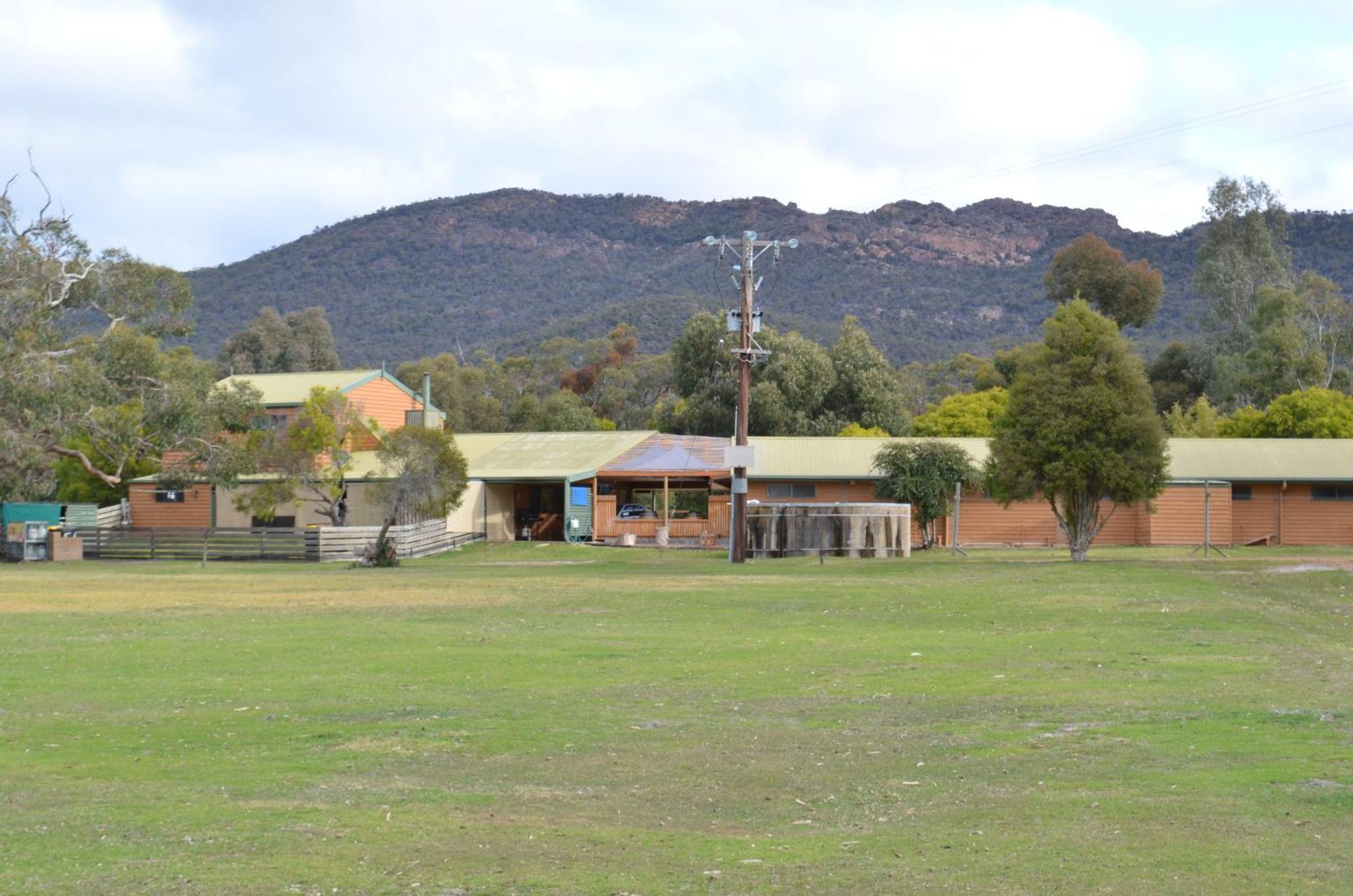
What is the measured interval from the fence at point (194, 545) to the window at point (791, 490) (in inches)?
676

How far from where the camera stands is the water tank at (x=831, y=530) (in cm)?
4581

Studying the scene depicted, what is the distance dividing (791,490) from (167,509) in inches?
1013

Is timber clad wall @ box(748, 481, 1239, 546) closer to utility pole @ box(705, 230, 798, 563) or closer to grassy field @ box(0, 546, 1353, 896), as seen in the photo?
utility pole @ box(705, 230, 798, 563)

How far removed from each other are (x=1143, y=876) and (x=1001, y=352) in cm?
9174

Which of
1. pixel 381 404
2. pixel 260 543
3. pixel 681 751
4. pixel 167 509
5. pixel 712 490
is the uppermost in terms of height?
pixel 381 404

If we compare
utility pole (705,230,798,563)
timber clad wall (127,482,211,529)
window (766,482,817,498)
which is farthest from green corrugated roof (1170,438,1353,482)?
timber clad wall (127,482,211,529)

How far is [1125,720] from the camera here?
1370 cm

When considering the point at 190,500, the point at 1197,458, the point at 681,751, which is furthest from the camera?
the point at 190,500

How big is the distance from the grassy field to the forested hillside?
382ft

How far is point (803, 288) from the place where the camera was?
549 ft

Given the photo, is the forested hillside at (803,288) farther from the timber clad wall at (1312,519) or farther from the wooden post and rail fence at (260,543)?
the wooden post and rail fence at (260,543)

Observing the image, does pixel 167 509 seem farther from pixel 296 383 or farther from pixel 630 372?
pixel 630 372

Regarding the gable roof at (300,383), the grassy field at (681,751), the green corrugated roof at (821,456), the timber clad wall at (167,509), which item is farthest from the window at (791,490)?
the grassy field at (681,751)

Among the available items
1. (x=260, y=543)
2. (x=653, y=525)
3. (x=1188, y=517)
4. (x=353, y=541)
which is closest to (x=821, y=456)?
(x=653, y=525)
